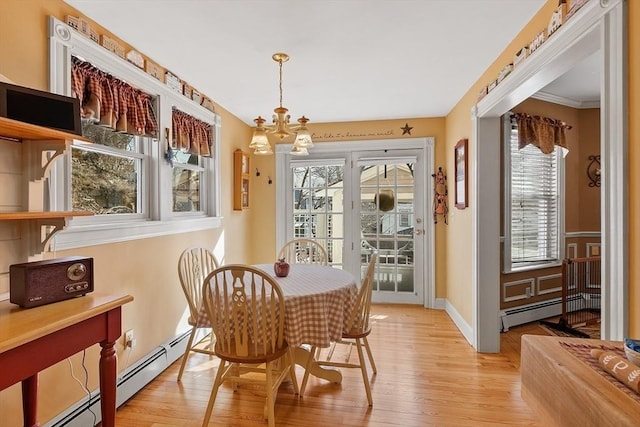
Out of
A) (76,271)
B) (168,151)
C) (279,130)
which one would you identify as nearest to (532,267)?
(279,130)

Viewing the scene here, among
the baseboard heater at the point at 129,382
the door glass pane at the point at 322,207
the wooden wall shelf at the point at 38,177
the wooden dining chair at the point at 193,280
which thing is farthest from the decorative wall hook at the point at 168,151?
the door glass pane at the point at 322,207

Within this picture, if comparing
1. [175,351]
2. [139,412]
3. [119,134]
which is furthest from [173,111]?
[139,412]

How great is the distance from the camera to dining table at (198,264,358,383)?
1.90 meters

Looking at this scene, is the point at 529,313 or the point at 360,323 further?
the point at 529,313

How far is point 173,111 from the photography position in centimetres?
284

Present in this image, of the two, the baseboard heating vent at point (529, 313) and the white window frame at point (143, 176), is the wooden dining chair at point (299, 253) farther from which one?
the baseboard heating vent at point (529, 313)

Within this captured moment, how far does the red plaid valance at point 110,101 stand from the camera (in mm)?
1962

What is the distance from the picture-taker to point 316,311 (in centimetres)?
194

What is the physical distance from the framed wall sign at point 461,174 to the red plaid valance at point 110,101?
268 centimetres

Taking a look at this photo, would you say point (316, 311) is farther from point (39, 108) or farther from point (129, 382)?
point (39, 108)

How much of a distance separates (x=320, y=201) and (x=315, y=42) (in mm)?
2420

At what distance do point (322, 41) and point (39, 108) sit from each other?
1.61 m

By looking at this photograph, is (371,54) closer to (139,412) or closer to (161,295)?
(161,295)

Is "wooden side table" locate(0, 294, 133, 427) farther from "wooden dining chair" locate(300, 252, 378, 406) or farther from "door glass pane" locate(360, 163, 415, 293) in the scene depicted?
"door glass pane" locate(360, 163, 415, 293)
